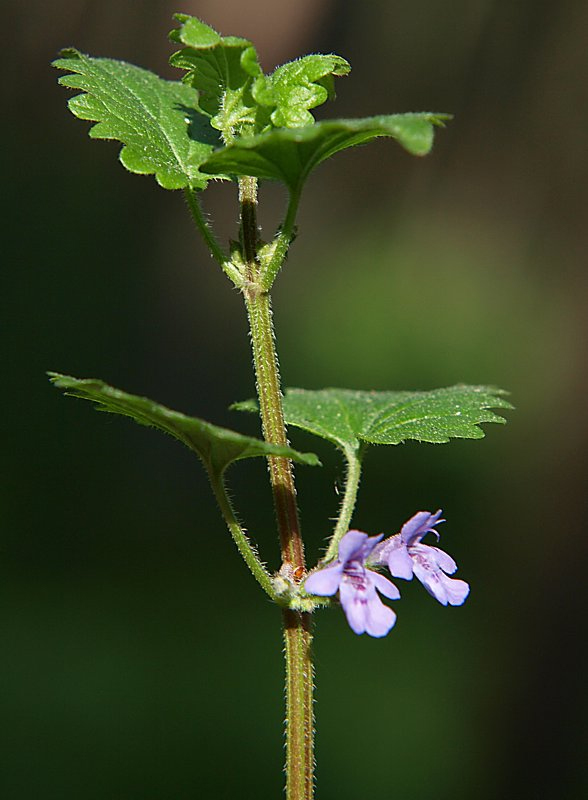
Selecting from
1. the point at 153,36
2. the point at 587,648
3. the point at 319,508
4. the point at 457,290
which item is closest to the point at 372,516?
the point at 319,508

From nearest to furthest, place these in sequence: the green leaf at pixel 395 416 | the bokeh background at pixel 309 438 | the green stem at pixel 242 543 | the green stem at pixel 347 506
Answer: the green stem at pixel 242 543 < the green stem at pixel 347 506 < the green leaf at pixel 395 416 < the bokeh background at pixel 309 438

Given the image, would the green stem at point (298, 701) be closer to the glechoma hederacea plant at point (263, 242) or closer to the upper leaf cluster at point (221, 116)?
the glechoma hederacea plant at point (263, 242)

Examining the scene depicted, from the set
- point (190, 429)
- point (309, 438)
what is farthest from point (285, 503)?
point (309, 438)

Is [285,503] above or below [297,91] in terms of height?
below

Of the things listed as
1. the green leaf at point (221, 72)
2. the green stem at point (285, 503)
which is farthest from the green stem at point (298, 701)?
the green leaf at point (221, 72)

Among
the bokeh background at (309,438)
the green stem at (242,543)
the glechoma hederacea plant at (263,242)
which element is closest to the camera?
the glechoma hederacea plant at (263,242)

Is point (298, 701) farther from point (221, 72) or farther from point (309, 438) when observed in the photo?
point (309, 438)

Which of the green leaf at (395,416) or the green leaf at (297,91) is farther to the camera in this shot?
the green leaf at (395,416)
